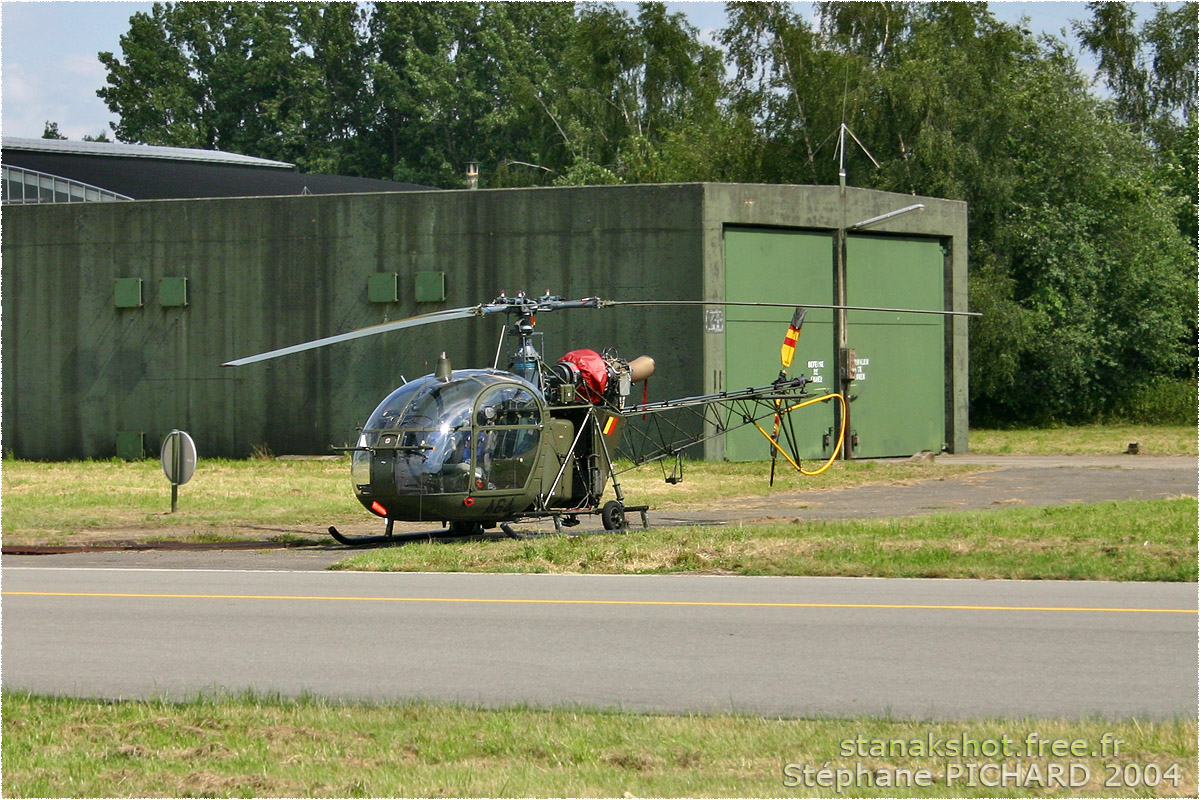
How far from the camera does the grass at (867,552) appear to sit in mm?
13852

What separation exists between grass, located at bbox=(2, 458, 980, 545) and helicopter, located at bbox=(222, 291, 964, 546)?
7.77 feet

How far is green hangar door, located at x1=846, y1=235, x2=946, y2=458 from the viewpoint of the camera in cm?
3225

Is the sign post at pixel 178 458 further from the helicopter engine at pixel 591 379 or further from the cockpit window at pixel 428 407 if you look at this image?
the helicopter engine at pixel 591 379

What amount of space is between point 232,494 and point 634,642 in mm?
15053

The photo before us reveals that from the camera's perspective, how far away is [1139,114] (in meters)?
57.8

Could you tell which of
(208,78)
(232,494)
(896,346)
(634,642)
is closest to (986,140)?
(896,346)

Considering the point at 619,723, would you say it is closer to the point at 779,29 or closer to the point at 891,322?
the point at 891,322

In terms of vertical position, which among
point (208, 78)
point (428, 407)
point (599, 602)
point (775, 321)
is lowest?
point (599, 602)

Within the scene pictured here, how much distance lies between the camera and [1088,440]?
125 ft

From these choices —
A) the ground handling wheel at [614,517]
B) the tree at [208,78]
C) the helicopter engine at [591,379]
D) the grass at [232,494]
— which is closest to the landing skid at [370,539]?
the grass at [232,494]

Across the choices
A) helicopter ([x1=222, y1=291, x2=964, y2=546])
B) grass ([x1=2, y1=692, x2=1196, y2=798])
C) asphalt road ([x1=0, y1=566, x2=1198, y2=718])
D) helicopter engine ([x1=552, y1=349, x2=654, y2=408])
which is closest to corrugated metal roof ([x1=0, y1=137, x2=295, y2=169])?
helicopter engine ([x1=552, y1=349, x2=654, y2=408])

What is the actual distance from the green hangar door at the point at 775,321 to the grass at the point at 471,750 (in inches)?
887

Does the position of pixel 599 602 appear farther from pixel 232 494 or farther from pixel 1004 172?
pixel 1004 172

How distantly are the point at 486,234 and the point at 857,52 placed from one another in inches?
840
